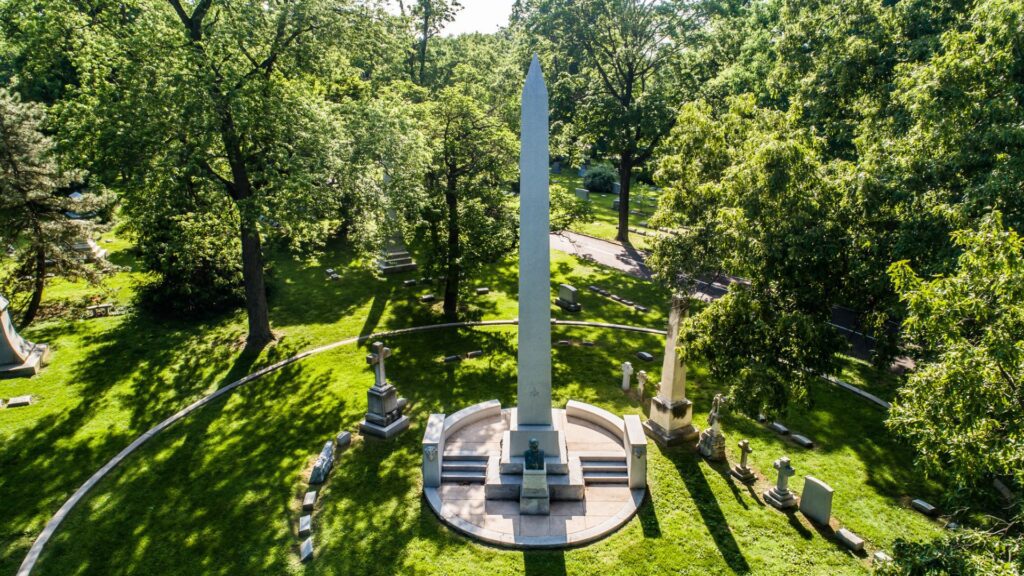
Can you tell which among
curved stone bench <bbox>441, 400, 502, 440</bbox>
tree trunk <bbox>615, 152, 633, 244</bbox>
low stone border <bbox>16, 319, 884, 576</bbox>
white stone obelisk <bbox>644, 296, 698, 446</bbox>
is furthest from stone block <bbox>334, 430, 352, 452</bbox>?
tree trunk <bbox>615, 152, 633, 244</bbox>

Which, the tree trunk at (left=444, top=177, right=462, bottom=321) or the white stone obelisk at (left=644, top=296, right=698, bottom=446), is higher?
the tree trunk at (left=444, top=177, right=462, bottom=321)

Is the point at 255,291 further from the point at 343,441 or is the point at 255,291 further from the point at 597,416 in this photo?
the point at 597,416

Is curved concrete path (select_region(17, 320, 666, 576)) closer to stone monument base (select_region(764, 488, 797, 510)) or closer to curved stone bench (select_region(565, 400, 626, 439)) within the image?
curved stone bench (select_region(565, 400, 626, 439))

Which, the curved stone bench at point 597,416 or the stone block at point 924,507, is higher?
the curved stone bench at point 597,416

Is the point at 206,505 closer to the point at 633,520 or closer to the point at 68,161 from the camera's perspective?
the point at 633,520

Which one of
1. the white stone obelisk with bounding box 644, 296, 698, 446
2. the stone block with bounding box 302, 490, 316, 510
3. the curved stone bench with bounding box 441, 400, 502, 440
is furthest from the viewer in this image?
the curved stone bench with bounding box 441, 400, 502, 440

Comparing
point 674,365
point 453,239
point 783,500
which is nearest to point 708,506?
point 783,500

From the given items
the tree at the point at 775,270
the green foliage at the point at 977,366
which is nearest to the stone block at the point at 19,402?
the tree at the point at 775,270

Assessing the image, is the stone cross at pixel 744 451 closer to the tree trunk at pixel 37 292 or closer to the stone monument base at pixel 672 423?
the stone monument base at pixel 672 423
